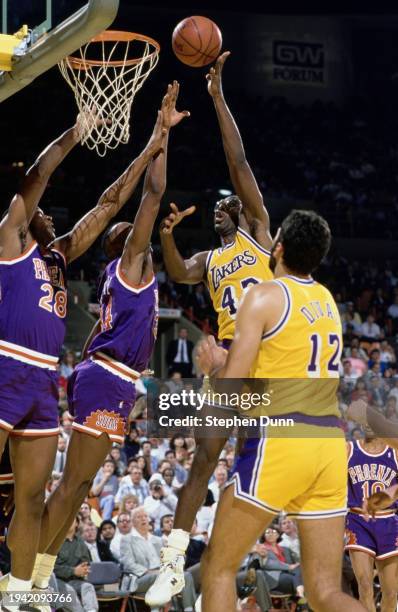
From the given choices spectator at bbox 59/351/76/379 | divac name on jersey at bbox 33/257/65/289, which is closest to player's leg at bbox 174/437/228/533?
divac name on jersey at bbox 33/257/65/289

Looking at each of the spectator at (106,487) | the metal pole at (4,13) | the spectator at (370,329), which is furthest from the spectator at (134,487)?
the spectator at (370,329)

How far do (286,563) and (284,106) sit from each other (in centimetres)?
2012

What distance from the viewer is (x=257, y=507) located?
177 inches

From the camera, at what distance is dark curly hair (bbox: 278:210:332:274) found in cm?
466

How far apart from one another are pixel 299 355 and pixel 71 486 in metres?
2.08

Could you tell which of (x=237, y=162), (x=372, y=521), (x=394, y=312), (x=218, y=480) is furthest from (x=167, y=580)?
(x=394, y=312)

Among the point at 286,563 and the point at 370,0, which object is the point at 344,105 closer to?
the point at 370,0

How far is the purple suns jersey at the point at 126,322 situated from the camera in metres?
6.20

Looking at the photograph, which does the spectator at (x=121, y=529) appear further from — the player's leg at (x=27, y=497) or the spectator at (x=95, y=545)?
the player's leg at (x=27, y=497)

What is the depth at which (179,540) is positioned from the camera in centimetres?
595

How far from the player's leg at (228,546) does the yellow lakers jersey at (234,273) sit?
7.12ft

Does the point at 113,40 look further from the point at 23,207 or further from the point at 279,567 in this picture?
the point at 279,567

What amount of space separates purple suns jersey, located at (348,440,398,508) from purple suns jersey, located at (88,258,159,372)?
2900 mm

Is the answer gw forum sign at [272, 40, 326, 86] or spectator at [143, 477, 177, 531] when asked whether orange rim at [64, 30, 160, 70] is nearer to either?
spectator at [143, 477, 177, 531]
